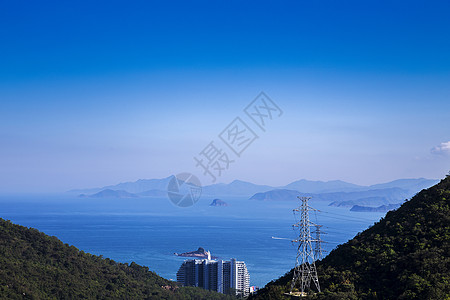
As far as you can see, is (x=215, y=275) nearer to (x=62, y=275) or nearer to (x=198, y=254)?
(x=62, y=275)

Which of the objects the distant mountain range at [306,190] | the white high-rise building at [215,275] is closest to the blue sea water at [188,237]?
the white high-rise building at [215,275]

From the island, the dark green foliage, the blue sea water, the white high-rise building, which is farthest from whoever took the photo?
the island

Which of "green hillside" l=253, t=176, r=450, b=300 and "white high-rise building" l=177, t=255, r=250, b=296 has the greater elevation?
"green hillside" l=253, t=176, r=450, b=300

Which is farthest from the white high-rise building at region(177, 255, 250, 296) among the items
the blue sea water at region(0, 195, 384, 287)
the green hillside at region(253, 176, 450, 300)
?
the green hillside at region(253, 176, 450, 300)

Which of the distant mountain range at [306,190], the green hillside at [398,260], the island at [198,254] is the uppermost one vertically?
the distant mountain range at [306,190]

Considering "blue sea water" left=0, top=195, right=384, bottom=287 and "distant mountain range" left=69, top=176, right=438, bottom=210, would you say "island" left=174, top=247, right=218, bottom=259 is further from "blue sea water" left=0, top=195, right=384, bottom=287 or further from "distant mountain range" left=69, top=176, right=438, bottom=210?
"distant mountain range" left=69, top=176, right=438, bottom=210

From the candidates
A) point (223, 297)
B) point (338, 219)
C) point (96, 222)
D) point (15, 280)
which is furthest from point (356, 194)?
point (15, 280)

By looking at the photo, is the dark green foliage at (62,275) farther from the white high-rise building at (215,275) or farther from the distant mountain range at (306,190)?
the distant mountain range at (306,190)
